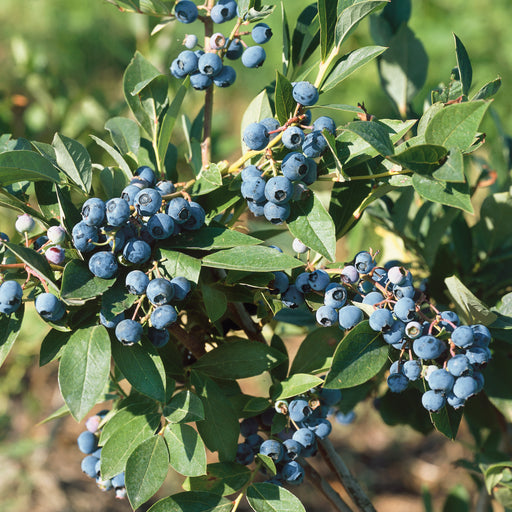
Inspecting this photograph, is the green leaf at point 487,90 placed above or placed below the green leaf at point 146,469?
above

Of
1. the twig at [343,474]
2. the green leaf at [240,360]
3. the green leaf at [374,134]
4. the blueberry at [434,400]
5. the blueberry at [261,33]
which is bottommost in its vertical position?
the twig at [343,474]

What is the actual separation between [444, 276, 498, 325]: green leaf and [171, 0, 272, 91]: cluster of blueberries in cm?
41

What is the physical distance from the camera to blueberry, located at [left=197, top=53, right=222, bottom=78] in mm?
811

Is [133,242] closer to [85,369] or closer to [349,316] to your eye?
[85,369]

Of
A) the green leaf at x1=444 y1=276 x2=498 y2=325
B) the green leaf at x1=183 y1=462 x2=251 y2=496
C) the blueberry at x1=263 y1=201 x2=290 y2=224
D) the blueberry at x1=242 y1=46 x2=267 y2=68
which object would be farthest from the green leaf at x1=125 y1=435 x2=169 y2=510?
the blueberry at x1=242 y1=46 x2=267 y2=68

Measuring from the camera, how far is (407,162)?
0.66 metres

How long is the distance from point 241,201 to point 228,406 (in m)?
0.29

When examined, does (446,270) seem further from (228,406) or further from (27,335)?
(27,335)

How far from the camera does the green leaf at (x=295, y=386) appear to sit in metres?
0.76

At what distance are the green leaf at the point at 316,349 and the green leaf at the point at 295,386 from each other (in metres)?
0.06

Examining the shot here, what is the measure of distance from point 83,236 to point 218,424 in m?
0.32

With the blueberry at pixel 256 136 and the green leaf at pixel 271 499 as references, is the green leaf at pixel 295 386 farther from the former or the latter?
the blueberry at pixel 256 136

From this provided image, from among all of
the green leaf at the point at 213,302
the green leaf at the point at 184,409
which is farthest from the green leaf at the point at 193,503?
the green leaf at the point at 213,302

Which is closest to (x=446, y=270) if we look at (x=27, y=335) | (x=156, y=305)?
(x=156, y=305)
